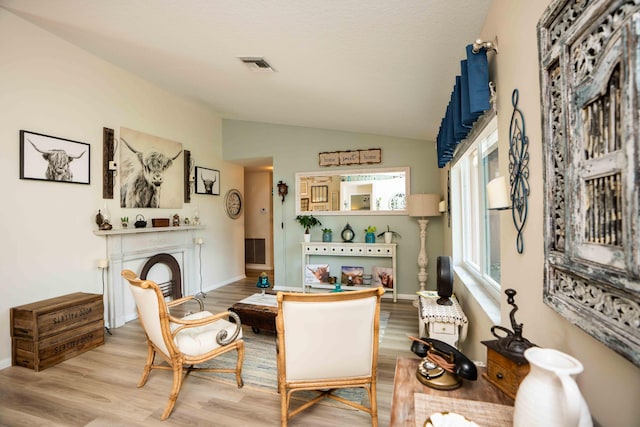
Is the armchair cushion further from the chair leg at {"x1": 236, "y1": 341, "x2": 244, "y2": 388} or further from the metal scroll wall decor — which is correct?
the metal scroll wall decor

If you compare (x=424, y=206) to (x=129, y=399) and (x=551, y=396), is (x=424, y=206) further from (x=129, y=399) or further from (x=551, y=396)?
(x=129, y=399)

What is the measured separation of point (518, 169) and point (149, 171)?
452cm

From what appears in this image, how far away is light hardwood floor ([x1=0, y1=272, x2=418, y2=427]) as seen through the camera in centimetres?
198

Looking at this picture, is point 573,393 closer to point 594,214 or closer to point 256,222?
point 594,214

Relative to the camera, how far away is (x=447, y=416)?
2.78 ft

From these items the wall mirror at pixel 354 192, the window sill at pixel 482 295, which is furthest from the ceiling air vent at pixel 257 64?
the window sill at pixel 482 295

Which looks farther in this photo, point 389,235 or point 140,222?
point 389,235

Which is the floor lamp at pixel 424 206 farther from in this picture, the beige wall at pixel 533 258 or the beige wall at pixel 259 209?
the beige wall at pixel 259 209

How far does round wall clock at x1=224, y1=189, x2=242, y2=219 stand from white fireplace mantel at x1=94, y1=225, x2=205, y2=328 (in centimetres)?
111

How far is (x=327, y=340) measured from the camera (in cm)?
175

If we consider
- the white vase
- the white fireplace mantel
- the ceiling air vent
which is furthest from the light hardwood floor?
the ceiling air vent

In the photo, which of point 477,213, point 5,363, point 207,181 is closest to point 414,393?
point 477,213

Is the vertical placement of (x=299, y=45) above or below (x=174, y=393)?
above

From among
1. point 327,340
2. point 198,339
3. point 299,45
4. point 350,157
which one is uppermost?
point 299,45
